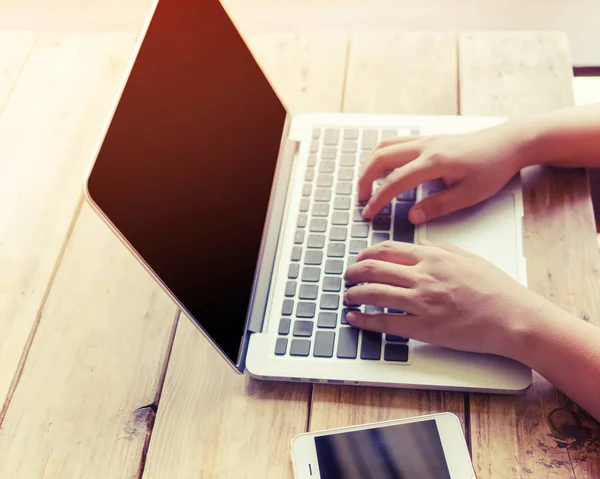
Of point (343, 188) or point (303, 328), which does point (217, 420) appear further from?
point (343, 188)

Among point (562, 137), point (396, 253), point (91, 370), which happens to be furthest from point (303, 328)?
point (562, 137)

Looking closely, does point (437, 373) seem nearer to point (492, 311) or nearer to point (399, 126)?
point (492, 311)

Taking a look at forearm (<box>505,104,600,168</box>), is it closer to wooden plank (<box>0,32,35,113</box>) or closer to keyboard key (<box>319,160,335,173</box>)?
keyboard key (<box>319,160,335,173</box>)

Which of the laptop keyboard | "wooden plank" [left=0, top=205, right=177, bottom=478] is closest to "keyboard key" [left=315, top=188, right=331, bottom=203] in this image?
the laptop keyboard

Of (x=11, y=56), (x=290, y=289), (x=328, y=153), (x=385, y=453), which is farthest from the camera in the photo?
(x=11, y=56)

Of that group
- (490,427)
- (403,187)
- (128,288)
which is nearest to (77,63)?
(128,288)

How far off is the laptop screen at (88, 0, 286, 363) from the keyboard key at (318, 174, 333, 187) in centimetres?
6

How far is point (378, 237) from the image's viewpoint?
0.69 metres

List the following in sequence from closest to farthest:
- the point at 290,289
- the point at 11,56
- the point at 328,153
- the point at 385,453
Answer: the point at 385,453, the point at 290,289, the point at 328,153, the point at 11,56

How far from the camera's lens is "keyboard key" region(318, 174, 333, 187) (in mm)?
735

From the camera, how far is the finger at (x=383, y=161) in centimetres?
70

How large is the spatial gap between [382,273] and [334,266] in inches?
2.5

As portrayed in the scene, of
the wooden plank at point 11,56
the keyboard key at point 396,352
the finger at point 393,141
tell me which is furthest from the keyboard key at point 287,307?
the wooden plank at point 11,56

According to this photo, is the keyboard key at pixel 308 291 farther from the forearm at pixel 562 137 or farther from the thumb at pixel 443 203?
the forearm at pixel 562 137
